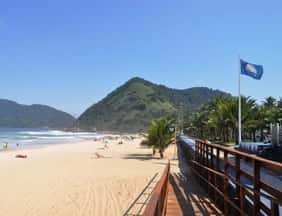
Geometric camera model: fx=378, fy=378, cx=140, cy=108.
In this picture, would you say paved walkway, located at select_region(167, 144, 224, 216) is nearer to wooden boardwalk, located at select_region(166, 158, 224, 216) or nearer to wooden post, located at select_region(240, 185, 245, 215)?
wooden boardwalk, located at select_region(166, 158, 224, 216)

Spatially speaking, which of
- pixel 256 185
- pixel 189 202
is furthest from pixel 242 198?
pixel 189 202

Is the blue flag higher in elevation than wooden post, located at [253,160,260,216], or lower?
higher

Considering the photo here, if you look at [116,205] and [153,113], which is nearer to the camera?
[116,205]

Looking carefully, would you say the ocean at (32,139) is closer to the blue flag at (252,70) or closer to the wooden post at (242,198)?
the blue flag at (252,70)

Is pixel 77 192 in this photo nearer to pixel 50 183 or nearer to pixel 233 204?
pixel 50 183

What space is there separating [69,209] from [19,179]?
7.44 metres

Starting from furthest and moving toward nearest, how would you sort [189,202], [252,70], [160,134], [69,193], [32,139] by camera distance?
[32,139] < [160,134] < [252,70] < [69,193] < [189,202]

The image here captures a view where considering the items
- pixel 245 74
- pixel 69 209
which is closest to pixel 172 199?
pixel 69 209

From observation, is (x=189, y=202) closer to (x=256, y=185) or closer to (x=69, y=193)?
(x=256, y=185)

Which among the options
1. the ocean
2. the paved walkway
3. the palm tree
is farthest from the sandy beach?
the ocean

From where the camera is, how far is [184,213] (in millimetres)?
6164

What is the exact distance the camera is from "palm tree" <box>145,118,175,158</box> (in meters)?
25.2

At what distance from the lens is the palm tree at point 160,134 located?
25.2 meters

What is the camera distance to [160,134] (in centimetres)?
2523
